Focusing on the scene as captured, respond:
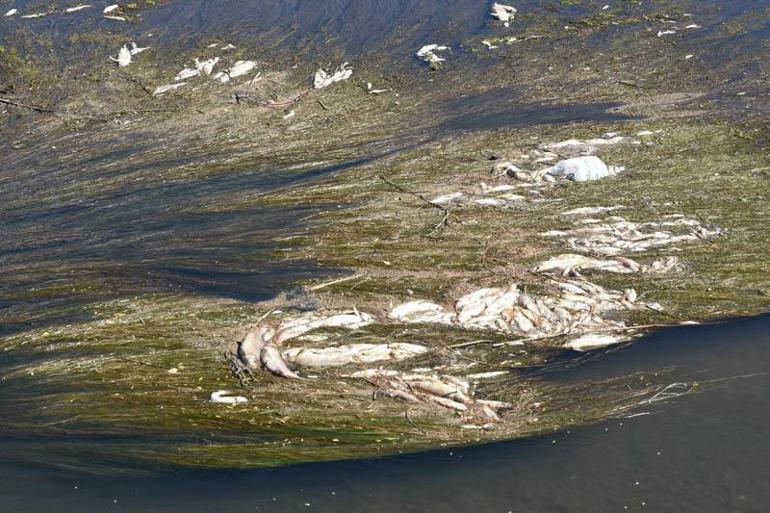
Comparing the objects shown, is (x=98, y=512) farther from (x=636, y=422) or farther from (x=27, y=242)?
(x=27, y=242)

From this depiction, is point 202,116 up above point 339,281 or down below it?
above

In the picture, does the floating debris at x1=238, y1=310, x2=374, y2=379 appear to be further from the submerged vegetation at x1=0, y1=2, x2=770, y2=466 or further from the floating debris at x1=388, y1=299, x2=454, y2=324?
the floating debris at x1=388, y1=299, x2=454, y2=324

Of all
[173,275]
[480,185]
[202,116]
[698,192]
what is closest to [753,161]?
[698,192]

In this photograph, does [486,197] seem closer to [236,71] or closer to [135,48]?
[236,71]

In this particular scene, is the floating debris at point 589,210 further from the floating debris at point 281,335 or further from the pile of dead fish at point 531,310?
the floating debris at point 281,335

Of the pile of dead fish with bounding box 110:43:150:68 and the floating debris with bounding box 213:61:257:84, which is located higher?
the pile of dead fish with bounding box 110:43:150:68

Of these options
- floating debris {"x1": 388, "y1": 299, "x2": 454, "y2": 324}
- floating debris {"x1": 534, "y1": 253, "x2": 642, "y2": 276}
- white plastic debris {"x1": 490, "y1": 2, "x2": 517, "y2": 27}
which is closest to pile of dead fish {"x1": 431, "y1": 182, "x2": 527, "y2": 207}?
floating debris {"x1": 534, "y1": 253, "x2": 642, "y2": 276}
